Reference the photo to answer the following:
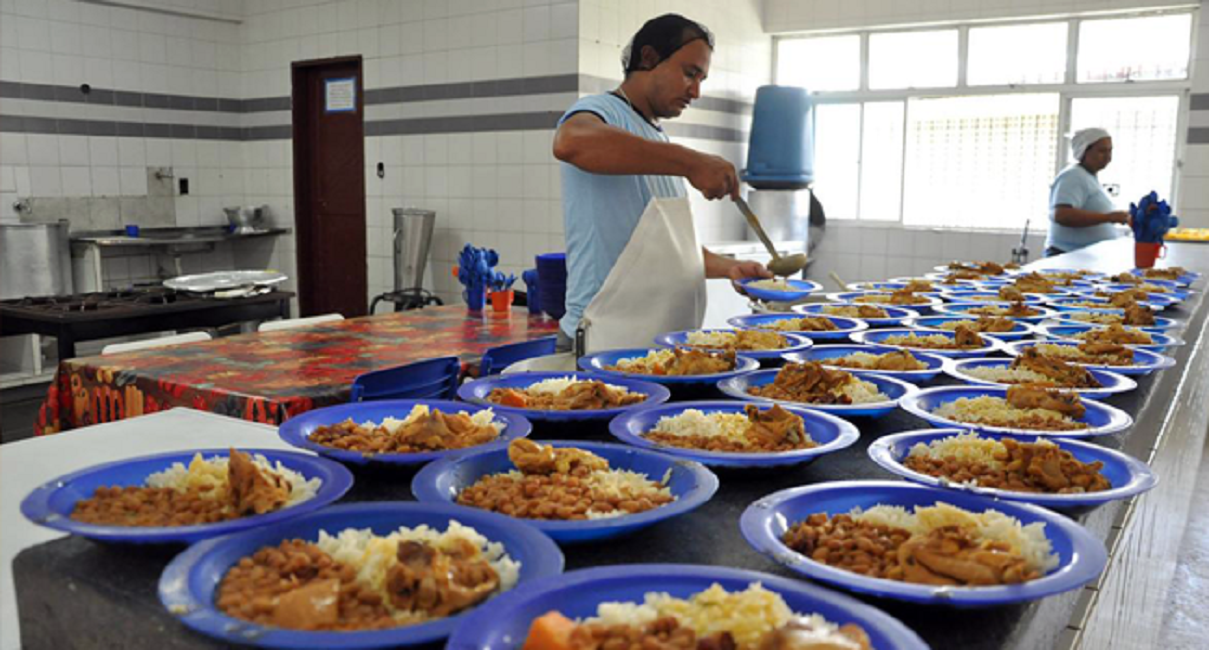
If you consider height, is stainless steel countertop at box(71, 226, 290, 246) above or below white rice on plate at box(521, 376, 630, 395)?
above

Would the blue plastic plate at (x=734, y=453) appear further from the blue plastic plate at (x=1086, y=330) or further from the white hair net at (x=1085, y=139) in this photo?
the white hair net at (x=1085, y=139)

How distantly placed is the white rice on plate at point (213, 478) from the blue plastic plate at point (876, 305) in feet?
6.18

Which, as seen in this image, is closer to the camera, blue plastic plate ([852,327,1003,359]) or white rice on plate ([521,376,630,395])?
white rice on plate ([521,376,630,395])

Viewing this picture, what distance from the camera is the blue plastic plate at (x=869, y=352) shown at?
1916 millimetres

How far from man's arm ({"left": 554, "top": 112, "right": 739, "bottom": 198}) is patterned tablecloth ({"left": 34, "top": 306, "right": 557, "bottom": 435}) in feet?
3.25

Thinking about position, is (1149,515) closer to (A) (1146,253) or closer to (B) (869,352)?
(B) (869,352)

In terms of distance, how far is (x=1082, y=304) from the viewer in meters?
3.11

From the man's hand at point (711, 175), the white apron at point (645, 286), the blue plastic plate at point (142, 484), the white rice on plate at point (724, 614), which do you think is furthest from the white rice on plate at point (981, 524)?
the white apron at point (645, 286)

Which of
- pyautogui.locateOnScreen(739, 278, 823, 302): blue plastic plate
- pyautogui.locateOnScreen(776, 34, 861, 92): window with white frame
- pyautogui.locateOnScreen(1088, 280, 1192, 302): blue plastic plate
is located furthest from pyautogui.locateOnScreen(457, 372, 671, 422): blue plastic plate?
pyautogui.locateOnScreen(776, 34, 861, 92): window with white frame

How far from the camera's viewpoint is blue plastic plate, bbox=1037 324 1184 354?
2266 millimetres

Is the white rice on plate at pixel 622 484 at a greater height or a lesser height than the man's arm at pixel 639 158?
lesser

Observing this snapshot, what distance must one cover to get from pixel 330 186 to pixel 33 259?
225 cm

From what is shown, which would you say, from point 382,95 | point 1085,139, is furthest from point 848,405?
point 382,95

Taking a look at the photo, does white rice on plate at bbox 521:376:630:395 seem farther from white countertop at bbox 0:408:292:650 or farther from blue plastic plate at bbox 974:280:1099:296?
blue plastic plate at bbox 974:280:1099:296
